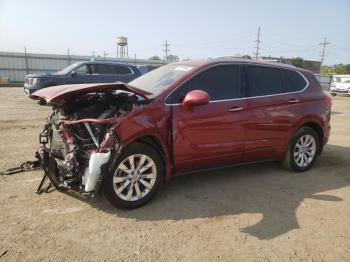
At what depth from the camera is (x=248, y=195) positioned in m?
4.71

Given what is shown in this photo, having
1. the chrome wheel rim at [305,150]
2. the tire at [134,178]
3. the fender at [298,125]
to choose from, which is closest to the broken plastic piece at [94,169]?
the tire at [134,178]

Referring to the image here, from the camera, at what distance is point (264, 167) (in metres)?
6.05

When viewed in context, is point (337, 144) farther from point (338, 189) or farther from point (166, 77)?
point (166, 77)

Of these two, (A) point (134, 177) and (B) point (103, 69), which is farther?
(B) point (103, 69)

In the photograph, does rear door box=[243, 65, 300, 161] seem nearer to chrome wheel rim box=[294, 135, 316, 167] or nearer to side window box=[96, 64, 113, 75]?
chrome wheel rim box=[294, 135, 316, 167]

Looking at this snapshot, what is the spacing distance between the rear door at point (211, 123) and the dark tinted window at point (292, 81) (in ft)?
3.32

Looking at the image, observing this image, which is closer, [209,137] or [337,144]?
[209,137]

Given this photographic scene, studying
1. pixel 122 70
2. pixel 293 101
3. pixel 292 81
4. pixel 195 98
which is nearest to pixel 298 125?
pixel 293 101

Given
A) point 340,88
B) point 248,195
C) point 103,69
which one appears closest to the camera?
point 248,195

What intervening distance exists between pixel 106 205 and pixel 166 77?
6.15 feet

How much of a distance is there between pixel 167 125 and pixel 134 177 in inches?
29.2

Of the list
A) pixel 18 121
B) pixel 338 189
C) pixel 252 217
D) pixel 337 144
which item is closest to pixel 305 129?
pixel 338 189

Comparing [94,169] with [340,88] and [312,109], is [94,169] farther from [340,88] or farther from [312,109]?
[340,88]

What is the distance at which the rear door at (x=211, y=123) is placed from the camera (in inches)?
173
